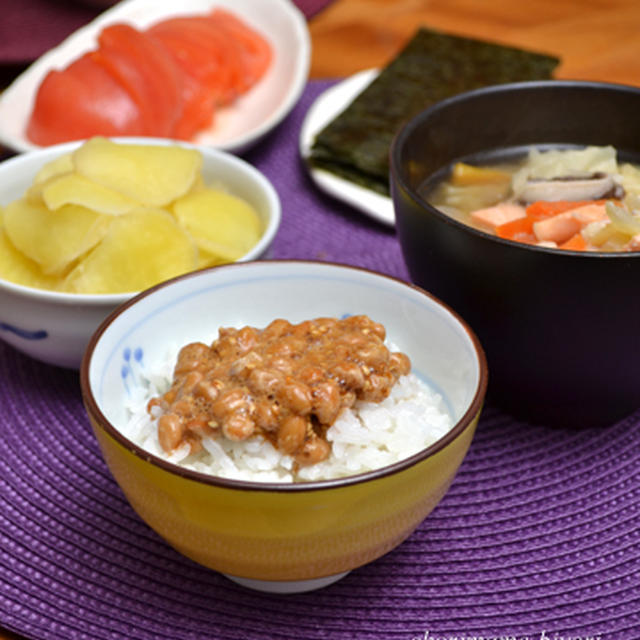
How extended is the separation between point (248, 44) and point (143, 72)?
0.63 meters

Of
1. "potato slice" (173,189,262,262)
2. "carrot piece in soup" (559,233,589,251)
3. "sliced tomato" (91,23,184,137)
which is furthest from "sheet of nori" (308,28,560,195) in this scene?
"carrot piece in soup" (559,233,589,251)

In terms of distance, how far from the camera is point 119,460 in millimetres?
1033

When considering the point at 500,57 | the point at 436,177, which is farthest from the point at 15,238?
the point at 500,57

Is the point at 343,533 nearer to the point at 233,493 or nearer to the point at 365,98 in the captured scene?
the point at 233,493

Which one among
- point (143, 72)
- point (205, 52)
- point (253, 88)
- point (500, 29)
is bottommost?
point (500, 29)

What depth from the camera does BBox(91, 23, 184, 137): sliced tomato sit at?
215 cm

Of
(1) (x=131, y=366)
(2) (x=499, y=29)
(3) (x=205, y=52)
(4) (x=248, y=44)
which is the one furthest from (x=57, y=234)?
(2) (x=499, y=29)

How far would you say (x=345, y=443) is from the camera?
1116 millimetres

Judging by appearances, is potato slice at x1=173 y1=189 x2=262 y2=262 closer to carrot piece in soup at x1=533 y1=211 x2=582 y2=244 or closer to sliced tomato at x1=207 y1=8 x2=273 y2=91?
carrot piece in soup at x1=533 y1=211 x2=582 y2=244

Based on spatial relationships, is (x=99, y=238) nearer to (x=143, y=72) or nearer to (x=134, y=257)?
(x=134, y=257)

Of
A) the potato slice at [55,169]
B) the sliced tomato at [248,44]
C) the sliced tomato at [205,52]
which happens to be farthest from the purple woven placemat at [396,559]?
the sliced tomato at [248,44]

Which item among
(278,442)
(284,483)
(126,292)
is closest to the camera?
(284,483)

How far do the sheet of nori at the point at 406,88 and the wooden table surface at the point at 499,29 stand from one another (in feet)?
0.70

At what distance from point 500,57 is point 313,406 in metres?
1.82
